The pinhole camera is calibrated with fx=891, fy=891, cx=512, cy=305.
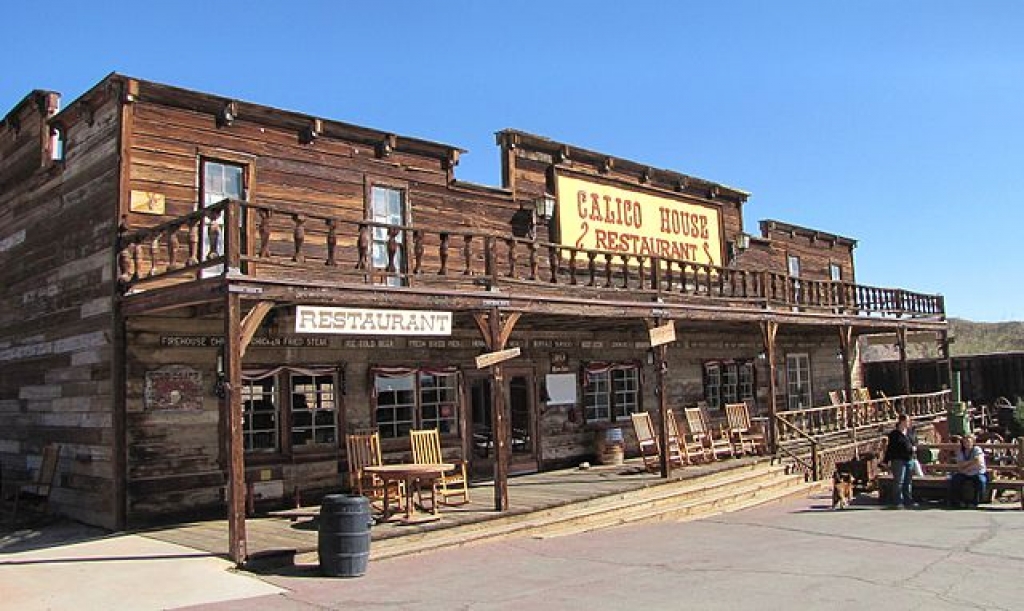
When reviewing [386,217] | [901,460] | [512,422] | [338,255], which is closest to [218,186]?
[338,255]

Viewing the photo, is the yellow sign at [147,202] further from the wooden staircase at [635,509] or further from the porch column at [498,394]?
the wooden staircase at [635,509]

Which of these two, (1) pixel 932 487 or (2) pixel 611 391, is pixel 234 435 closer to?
(2) pixel 611 391

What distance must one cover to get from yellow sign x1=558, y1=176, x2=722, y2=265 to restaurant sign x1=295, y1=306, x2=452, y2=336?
5920 millimetres

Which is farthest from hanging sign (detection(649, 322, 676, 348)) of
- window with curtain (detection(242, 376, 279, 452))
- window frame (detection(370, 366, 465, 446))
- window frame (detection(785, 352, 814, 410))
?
window frame (detection(785, 352, 814, 410))

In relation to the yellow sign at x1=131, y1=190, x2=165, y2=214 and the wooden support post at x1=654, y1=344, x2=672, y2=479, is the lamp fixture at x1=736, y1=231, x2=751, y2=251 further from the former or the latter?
the yellow sign at x1=131, y1=190, x2=165, y2=214

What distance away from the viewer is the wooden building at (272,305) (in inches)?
426

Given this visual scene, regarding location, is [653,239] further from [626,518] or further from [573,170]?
[626,518]

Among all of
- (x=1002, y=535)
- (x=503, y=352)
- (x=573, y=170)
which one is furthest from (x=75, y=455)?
(x=1002, y=535)

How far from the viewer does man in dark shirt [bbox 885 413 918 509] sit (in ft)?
42.9

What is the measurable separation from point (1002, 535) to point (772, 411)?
647cm

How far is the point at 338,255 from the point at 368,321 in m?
3.15

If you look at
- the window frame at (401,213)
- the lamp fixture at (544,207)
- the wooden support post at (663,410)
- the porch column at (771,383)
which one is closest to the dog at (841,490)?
the wooden support post at (663,410)

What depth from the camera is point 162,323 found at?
11.3 meters

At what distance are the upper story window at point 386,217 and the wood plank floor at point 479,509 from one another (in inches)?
146
